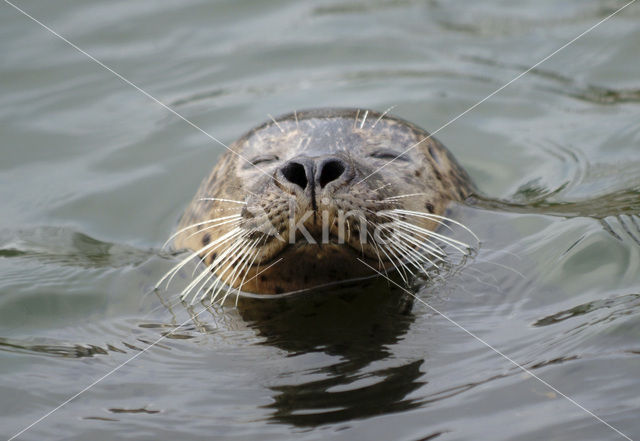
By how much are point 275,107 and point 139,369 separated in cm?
401

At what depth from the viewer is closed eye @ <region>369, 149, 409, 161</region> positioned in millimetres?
4660

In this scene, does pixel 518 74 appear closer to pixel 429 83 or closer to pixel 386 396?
pixel 429 83

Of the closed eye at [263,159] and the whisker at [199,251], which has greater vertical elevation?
the closed eye at [263,159]

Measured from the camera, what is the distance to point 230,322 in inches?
167

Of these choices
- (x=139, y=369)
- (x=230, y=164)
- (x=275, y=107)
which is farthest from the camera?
(x=275, y=107)

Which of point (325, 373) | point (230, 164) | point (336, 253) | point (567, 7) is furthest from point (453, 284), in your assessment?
point (567, 7)

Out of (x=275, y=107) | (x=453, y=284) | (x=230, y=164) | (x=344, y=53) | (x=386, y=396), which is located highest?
(x=344, y=53)

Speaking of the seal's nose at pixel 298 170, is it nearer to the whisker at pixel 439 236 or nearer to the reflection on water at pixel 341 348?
the whisker at pixel 439 236

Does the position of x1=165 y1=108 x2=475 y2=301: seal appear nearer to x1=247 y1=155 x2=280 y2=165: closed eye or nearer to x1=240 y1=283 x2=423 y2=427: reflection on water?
x1=247 y1=155 x2=280 y2=165: closed eye

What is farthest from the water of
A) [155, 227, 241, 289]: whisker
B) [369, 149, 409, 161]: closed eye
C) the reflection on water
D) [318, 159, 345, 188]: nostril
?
[318, 159, 345, 188]: nostril

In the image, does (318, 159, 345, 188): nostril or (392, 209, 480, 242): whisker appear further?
(392, 209, 480, 242): whisker

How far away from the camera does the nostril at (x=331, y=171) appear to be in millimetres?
3844

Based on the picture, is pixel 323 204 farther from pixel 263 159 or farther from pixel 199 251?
pixel 263 159

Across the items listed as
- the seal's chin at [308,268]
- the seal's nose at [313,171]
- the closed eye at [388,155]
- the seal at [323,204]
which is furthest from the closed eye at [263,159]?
the seal's nose at [313,171]
